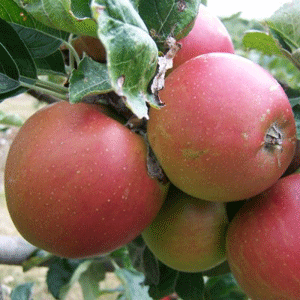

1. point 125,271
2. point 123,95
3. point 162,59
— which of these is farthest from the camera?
point 125,271

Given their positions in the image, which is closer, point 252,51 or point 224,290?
point 224,290

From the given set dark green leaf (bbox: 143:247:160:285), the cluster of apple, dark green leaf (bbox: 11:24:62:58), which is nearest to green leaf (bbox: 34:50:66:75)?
dark green leaf (bbox: 11:24:62:58)

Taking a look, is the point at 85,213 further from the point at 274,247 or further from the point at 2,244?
the point at 2,244

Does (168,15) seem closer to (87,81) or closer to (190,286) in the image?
(87,81)

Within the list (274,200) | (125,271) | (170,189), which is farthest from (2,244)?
(274,200)

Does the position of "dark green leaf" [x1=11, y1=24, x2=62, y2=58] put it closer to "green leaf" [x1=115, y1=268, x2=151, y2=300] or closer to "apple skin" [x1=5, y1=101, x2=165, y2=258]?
"apple skin" [x1=5, y1=101, x2=165, y2=258]

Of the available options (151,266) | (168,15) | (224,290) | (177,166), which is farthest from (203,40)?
(224,290)
